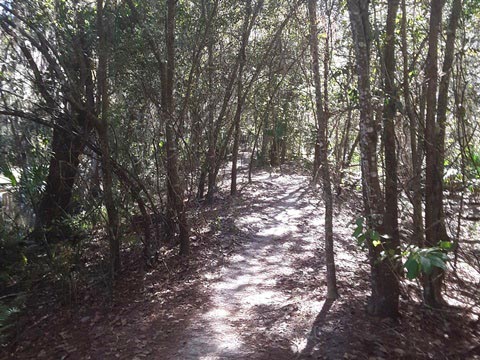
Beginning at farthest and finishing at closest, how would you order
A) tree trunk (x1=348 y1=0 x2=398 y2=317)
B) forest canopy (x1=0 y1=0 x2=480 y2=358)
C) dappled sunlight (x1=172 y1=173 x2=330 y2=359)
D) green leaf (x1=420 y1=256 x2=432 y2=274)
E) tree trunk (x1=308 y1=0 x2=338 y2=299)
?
1. tree trunk (x1=308 y1=0 x2=338 y2=299)
2. forest canopy (x1=0 y1=0 x2=480 y2=358)
3. dappled sunlight (x1=172 y1=173 x2=330 y2=359)
4. tree trunk (x1=348 y1=0 x2=398 y2=317)
5. green leaf (x1=420 y1=256 x2=432 y2=274)

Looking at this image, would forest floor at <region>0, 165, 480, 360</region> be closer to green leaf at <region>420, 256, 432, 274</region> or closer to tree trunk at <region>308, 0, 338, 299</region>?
tree trunk at <region>308, 0, 338, 299</region>

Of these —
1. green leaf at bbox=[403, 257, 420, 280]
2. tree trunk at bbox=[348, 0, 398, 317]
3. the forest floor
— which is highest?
tree trunk at bbox=[348, 0, 398, 317]

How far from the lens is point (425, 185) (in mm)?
6395

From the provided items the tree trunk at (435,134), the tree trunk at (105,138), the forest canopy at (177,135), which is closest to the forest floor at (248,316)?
the forest canopy at (177,135)

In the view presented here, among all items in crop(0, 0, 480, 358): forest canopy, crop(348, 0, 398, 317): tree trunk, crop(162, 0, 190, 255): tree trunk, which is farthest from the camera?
crop(162, 0, 190, 255): tree trunk

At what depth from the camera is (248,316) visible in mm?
6316

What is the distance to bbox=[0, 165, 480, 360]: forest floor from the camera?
5.50 metres

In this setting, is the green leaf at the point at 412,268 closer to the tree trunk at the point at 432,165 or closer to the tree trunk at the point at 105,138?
the tree trunk at the point at 432,165

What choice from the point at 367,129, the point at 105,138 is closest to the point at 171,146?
the point at 105,138

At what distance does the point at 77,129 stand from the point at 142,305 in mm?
3074

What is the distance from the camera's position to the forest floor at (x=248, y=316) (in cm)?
550

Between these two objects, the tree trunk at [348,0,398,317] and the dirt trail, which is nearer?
the tree trunk at [348,0,398,317]

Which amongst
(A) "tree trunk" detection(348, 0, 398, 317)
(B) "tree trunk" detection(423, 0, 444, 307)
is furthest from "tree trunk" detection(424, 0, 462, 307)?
(A) "tree trunk" detection(348, 0, 398, 317)

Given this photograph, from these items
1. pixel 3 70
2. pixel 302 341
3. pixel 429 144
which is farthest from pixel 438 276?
pixel 3 70
